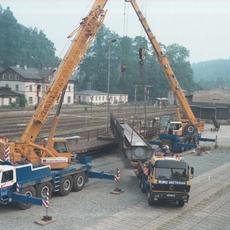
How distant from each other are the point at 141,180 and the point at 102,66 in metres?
115

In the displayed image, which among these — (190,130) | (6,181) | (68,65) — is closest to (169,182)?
(6,181)

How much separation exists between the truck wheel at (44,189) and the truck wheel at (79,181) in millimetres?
1826

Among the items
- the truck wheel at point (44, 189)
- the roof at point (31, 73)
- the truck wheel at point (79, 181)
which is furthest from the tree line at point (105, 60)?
the truck wheel at point (44, 189)

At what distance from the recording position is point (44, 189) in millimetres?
19891

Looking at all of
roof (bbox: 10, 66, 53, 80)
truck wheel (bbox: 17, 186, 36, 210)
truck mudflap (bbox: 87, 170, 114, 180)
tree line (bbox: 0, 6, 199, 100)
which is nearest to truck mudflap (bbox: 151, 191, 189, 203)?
truck mudflap (bbox: 87, 170, 114, 180)

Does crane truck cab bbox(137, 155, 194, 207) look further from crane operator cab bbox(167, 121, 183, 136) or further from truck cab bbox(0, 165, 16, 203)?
crane operator cab bbox(167, 121, 183, 136)

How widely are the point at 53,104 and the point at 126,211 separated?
672cm

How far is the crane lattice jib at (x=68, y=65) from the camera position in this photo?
22375 mm

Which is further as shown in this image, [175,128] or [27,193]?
[175,128]

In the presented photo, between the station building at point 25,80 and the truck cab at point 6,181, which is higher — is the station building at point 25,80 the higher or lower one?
the higher one

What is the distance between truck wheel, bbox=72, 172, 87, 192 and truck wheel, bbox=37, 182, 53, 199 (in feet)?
5.99

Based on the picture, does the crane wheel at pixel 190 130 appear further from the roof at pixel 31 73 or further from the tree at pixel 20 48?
the tree at pixel 20 48

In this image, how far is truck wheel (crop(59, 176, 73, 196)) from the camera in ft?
68.9

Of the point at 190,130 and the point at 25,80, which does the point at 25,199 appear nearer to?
the point at 190,130
